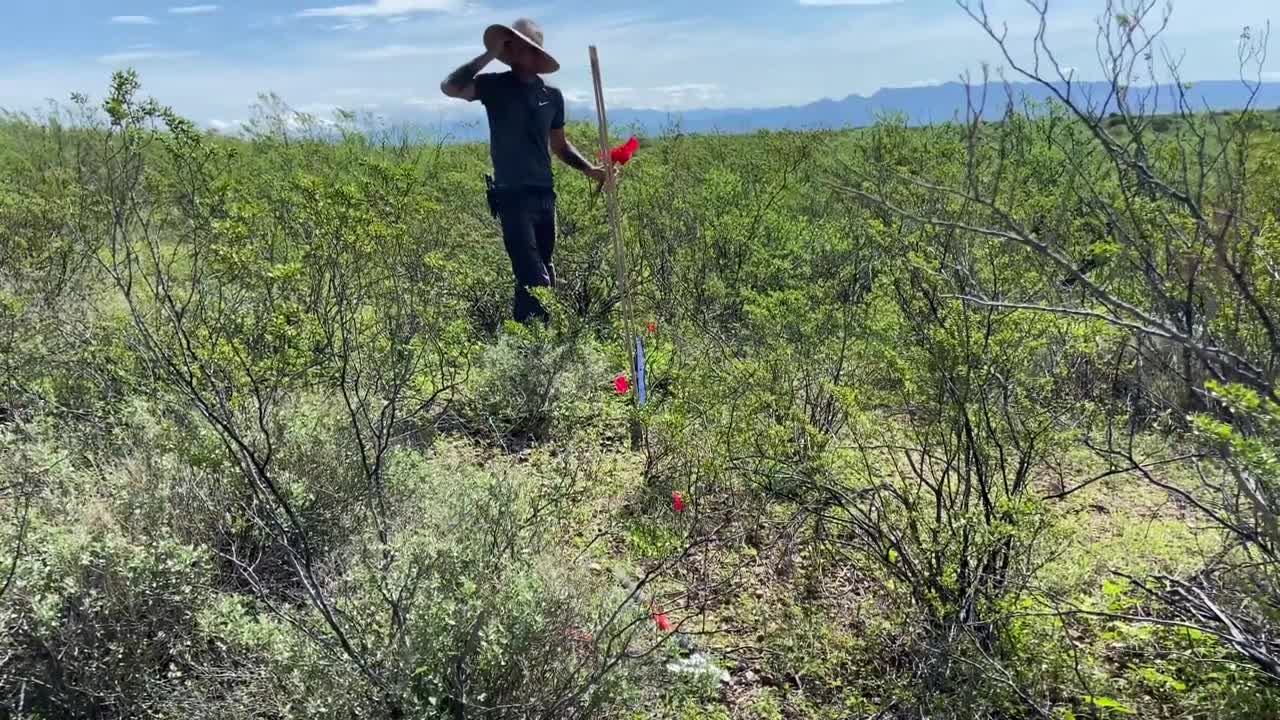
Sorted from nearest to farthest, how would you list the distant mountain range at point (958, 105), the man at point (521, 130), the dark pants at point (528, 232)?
the distant mountain range at point (958, 105) < the man at point (521, 130) < the dark pants at point (528, 232)

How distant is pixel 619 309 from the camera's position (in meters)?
6.23

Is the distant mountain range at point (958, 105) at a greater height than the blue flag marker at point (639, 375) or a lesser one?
greater

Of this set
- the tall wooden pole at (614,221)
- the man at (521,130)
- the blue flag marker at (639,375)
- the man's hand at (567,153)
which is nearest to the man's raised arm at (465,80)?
the man at (521,130)

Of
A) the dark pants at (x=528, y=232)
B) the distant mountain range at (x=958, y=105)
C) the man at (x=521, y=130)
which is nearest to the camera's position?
the distant mountain range at (x=958, y=105)

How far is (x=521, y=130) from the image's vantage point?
4.73m

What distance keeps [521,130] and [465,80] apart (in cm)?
43

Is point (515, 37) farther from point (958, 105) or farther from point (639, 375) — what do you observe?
point (958, 105)

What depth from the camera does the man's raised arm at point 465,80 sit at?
4621 millimetres

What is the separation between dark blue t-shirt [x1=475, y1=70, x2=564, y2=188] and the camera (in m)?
4.70

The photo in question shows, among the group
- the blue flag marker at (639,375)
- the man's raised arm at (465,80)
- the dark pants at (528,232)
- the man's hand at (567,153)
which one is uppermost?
the man's raised arm at (465,80)

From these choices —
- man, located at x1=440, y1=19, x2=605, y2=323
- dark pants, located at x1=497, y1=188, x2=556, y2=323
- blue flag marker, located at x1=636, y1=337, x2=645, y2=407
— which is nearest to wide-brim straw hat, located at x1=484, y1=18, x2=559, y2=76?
man, located at x1=440, y1=19, x2=605, y2=323

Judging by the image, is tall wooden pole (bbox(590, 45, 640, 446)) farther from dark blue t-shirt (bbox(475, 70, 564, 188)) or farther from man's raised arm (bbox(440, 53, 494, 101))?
man's raised arm (bbox(440, 53, 494, 101))

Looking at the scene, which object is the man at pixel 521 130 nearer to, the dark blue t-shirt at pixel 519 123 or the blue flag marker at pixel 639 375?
the dark blue t-shirt at pixel 519 123

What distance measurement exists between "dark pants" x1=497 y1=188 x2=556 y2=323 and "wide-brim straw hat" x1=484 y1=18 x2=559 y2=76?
→ 0.76 m
